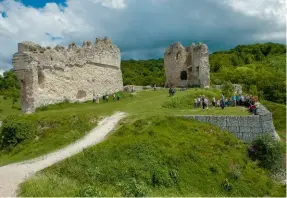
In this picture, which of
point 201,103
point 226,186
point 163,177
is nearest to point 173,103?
point 201,103

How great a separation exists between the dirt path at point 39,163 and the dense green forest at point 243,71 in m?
39.1

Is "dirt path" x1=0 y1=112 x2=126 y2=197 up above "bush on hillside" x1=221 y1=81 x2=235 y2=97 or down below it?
below

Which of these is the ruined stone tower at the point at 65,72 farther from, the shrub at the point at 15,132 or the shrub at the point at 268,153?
the shrub at the point at 268,153

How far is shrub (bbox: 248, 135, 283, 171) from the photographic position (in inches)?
814

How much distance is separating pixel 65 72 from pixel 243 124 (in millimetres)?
17400

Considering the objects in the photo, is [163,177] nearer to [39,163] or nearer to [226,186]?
[226,186]

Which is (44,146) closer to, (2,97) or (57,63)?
(57,63)

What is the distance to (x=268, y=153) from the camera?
20.8 metres

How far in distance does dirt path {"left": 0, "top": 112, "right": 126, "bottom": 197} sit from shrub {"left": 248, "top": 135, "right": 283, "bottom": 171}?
8692 millimetres

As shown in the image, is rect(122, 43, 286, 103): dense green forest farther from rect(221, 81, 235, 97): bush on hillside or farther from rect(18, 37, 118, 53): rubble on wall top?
rect(18, 37, 118, 53): rubble on wall top

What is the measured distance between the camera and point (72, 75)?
34406 millimetres

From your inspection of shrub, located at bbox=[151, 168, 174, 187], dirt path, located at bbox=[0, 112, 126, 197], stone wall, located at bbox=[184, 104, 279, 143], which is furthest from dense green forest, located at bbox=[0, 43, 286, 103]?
shrub, located at bbox=[151, 168, 174, 187]

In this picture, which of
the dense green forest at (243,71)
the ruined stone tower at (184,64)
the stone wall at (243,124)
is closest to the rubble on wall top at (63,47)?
the ruined stone tower at (184,64)

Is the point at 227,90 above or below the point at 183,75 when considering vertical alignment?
below
